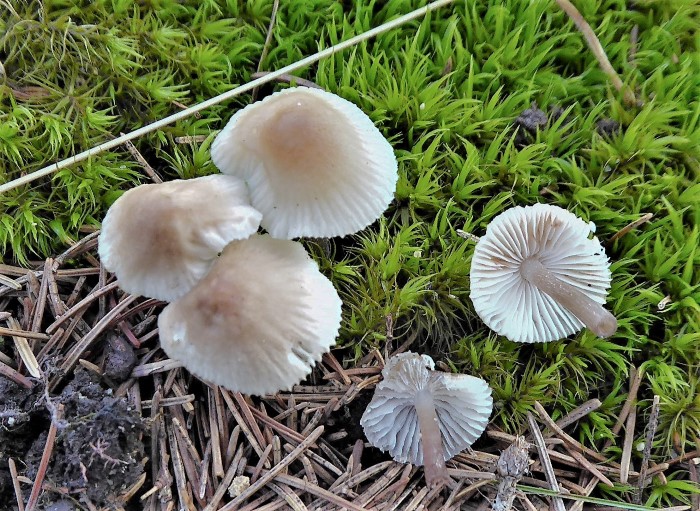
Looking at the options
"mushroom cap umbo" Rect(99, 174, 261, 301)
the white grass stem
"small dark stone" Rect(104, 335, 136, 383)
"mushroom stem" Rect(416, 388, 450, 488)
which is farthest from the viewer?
the white grass stem

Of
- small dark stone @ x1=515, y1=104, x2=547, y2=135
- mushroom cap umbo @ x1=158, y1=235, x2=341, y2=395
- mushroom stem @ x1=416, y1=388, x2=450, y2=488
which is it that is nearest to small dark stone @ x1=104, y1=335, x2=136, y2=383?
mushroom cap umbo @ x1=158, y1=235, x2=341, y2=395

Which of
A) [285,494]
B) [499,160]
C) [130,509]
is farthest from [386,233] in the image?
[130,509]

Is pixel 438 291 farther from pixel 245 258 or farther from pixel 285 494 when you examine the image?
pixel 285 494

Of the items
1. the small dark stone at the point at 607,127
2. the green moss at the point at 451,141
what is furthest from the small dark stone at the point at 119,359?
the small dark stone at the point at 607,127

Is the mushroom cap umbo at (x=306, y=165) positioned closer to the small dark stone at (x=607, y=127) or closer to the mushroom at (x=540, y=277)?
the mushroom at (x=540, y=277)

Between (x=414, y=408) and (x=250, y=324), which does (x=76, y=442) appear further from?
(x=414, y=408)

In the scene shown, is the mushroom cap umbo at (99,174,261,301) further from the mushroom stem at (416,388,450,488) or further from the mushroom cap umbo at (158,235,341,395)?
the mushroom stem at (416,388,450,488)
